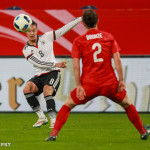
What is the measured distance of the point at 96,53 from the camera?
6.28m

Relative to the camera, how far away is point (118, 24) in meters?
12.0

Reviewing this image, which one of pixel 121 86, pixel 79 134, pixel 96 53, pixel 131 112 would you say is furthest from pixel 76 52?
pixel 79 134

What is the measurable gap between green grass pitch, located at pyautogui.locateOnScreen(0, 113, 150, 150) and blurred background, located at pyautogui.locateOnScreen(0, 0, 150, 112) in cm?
42

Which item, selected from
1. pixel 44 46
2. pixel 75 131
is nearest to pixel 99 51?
pixel 75 131

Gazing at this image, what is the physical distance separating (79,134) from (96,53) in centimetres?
197

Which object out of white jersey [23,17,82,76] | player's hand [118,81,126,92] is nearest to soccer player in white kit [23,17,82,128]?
white jersey [23,17,82,76]

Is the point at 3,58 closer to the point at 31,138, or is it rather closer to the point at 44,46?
the point at 44,46

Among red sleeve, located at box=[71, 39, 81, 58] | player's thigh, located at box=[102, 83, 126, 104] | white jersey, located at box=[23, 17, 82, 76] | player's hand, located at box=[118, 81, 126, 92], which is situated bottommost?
player's thigh, located at box=[102, 83, 126, 104]

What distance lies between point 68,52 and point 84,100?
223 inches

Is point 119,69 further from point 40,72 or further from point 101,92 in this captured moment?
point 40,72

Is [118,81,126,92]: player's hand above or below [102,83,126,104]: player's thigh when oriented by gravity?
above

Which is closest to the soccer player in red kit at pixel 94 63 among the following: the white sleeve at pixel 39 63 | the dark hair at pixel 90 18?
the dark hair at pixel 90 18

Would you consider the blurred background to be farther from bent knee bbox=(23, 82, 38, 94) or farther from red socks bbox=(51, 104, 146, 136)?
red socks bbox=(51, 104, 146, 136)

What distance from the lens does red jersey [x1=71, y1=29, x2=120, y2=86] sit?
628 centimetres
